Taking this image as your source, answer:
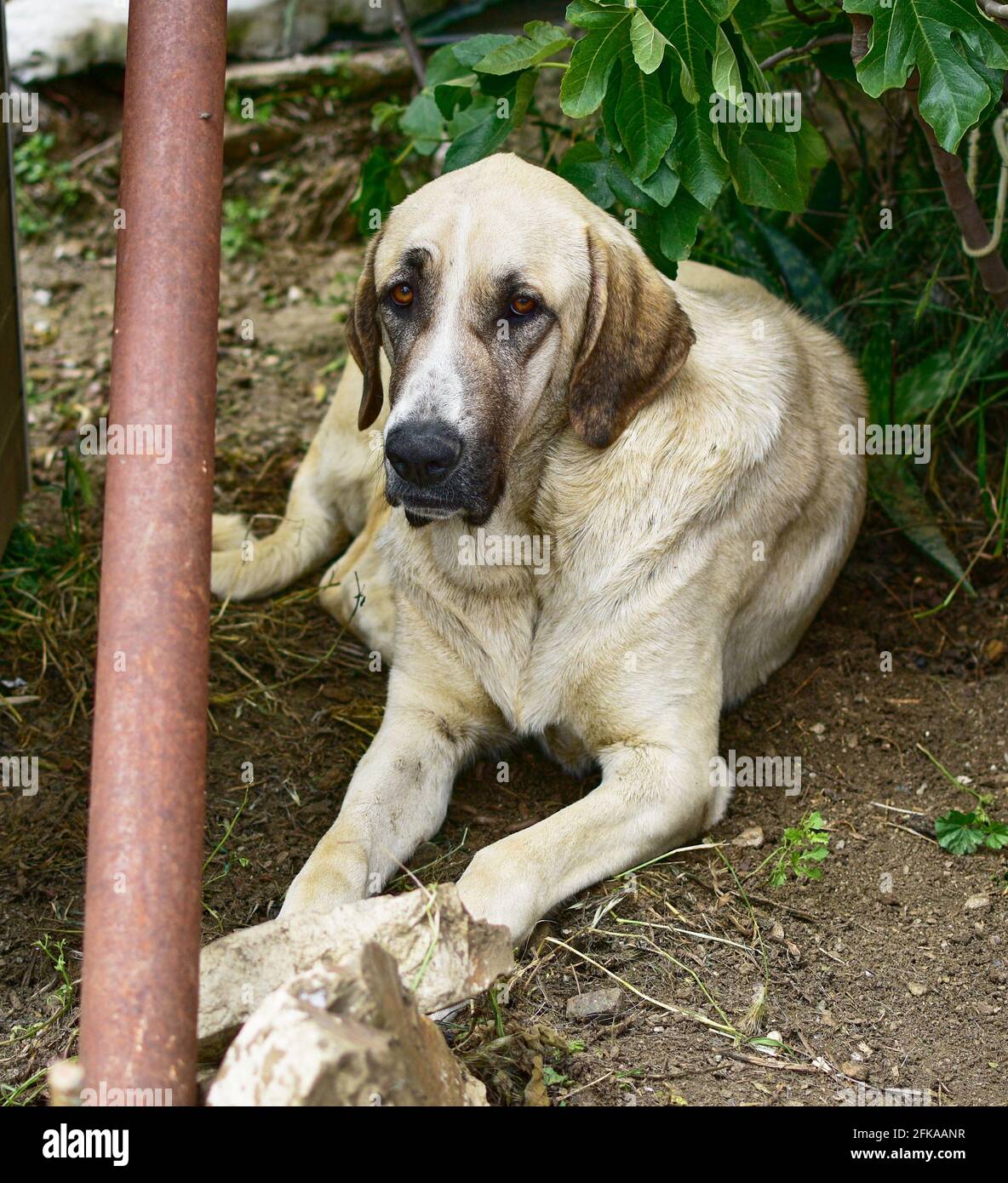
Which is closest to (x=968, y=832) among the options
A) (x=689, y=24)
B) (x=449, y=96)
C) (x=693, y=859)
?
(x=693, y=859)

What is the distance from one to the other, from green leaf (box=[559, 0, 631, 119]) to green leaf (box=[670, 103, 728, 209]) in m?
0.32

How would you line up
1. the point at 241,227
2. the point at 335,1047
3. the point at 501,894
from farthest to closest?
→ the point at 241,227
the point at 501,894
the point at 335,1047

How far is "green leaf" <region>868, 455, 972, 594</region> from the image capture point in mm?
4160

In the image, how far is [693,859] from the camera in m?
3.20

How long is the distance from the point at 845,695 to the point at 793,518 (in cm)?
57

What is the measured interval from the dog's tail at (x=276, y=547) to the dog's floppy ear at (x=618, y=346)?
1.61 meters

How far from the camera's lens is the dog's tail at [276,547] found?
431cm

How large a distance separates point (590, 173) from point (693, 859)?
178cm
